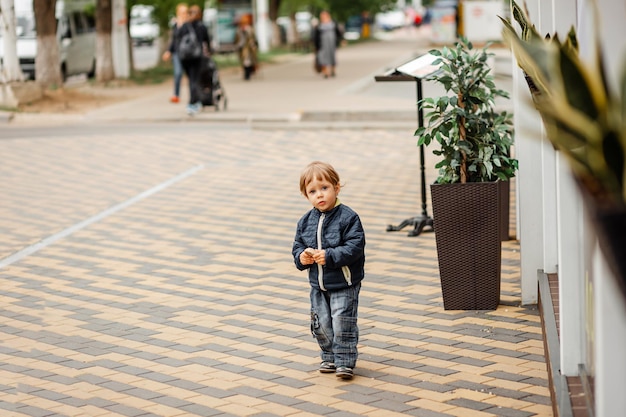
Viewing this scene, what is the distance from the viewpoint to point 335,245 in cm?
559

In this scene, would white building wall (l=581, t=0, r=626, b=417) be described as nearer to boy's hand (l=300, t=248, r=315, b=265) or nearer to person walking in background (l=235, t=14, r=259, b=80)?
boy's hand (l=300, t=248, r=315, b=265)

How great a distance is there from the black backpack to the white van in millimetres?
8426

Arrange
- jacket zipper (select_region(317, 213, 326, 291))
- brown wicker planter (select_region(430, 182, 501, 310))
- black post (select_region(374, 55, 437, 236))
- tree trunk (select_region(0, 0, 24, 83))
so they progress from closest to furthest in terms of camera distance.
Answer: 1. jacket zipper (select_region(317, 213, 326, 291))
2. brown wicker planter (select_region(430, 182, 501, 310))
3. black post (select_region(374, 55, 437, 236))
4. tree trunk (select_region(0, 0, 24, 83))

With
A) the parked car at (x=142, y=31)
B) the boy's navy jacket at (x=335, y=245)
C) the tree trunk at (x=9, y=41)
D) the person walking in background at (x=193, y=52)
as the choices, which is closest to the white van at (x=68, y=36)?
the tree trunk at (x=9, y=41)

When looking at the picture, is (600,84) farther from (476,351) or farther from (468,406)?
(476,351)

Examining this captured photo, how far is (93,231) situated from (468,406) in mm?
5765

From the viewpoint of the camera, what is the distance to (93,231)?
10234mm

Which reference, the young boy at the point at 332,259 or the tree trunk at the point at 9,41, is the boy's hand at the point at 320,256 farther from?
the tree trunk at the point at 9,41

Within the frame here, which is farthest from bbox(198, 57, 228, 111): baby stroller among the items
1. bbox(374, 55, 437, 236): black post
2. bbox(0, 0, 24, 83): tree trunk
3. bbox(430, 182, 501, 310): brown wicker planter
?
bbox(430, 182, 501, 310): brown wicker planter

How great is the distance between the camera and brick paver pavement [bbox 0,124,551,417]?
5461 mm

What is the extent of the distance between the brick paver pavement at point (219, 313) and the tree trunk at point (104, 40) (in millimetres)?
12843

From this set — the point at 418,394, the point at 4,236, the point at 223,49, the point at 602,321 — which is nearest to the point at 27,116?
the point at 4,236

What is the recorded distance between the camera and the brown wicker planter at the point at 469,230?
674cm

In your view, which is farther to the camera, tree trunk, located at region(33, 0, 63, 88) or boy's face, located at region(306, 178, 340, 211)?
tree trunk, located at region(33, 0, 63, 88)
